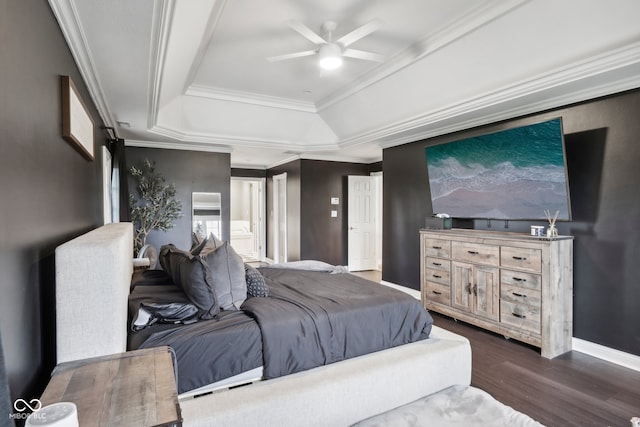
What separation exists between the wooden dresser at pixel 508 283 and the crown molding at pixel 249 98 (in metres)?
2.64

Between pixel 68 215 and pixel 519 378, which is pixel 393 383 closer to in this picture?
pixel 519 378

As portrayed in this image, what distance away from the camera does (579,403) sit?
2.37 m

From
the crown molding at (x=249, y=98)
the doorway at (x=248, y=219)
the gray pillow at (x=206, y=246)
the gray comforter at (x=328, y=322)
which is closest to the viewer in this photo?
→ the gray comforter at (x=328, y=322)

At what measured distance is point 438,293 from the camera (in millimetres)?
4238

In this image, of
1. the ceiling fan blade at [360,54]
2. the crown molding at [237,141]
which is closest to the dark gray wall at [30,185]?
the ceiling fan blade at [360,54]

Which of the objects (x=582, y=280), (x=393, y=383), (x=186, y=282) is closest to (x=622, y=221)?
(x=582, y=280)

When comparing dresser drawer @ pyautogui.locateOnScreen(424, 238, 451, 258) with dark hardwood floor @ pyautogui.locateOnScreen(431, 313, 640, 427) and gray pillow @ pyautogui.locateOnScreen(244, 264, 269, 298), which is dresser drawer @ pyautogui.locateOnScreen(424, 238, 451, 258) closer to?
dark hardwood floor @ pyautogui.locateOnScreen(431, 313, 640, 427)

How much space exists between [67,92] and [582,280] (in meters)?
4.25

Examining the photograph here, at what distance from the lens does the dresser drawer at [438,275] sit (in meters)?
4.10

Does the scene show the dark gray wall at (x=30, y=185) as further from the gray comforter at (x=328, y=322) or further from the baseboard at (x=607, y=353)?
the baseboard at (x=607, y=353)

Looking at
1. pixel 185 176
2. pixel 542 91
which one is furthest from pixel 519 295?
pixel 185 176

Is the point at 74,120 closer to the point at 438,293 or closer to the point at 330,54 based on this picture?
the point at 330,54

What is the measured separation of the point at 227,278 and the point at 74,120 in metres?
1.31

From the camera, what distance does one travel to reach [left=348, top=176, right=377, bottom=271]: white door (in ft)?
23.9
